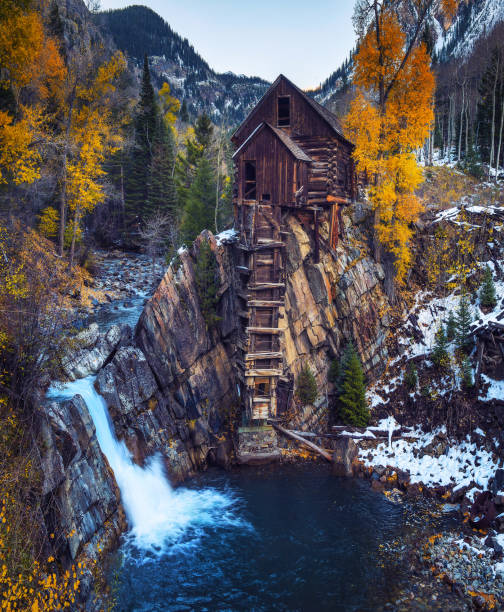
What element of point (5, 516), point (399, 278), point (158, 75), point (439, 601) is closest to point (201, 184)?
point (399, 278)

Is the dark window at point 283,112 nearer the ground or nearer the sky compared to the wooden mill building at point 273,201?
nearer the sky

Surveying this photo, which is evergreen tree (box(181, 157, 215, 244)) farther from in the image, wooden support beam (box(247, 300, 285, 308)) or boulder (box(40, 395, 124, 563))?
boulder (box(40, 395, 124, 563))

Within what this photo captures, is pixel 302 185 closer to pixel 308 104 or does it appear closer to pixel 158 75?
pixel 308 104

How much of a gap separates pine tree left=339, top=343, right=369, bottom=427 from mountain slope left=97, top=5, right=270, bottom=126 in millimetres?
146738

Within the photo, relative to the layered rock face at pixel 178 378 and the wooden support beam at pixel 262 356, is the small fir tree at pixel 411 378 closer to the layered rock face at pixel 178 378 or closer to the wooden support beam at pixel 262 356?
the wooden support beam at pixel 262 356

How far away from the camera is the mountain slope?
149500 mm

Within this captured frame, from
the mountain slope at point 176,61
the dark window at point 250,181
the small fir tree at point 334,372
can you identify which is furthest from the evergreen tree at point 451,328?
the mountain slope at point 176,61

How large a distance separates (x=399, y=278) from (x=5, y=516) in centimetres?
2265

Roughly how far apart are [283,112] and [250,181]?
518 cm

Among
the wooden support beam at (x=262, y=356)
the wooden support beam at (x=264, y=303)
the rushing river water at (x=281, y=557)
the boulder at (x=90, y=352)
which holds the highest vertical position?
the wooden support beam at (x=264, y=303)

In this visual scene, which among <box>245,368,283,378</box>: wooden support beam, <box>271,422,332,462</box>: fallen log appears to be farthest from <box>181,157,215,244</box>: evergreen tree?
<box>271,422,332,462</box>: fallen log

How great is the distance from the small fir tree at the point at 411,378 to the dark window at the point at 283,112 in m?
16.3

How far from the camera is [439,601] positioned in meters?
11.0

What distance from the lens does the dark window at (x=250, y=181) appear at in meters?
23.0
